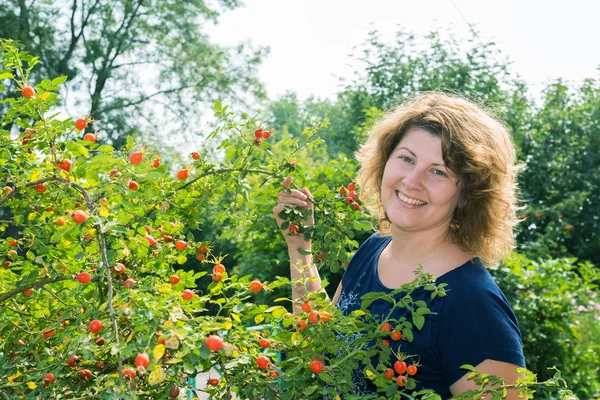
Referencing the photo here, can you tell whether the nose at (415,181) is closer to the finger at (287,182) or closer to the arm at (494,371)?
the finger at (287,182)

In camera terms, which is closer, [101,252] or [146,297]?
[146,297]

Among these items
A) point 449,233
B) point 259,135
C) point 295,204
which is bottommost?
point 449,233

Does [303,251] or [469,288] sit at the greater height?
[303,251]

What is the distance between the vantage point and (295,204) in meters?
1.94

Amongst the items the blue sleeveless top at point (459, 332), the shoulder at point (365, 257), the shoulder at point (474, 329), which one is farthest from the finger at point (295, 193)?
the shoulder at point (474, 329)

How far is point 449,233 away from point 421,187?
0.19 metres

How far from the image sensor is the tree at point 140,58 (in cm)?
1355

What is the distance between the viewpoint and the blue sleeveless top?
152 cm

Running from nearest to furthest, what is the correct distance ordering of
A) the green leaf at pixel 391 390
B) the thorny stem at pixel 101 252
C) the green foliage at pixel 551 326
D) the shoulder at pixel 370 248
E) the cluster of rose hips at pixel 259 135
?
the thorny stem at pixel 101 252, the green leaf at pixel 391 390, the cluster of rose hips at pixel 259 135, the shoulder at pixel 370 248, the green foliage at pixel 551 326

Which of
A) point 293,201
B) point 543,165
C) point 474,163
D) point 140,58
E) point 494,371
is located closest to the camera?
point 494,371

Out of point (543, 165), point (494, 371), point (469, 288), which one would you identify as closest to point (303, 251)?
point (469, 288)

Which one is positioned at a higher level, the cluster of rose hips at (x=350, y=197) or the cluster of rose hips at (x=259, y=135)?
the cluster of rose hips at (x=259, y=135)

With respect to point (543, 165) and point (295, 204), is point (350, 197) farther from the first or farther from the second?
point (543, 165)

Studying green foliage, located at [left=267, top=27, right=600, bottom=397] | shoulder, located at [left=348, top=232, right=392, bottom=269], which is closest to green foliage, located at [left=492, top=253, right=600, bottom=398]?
green foliage, located at [left=267, top=27, right=600, bottom=397]
